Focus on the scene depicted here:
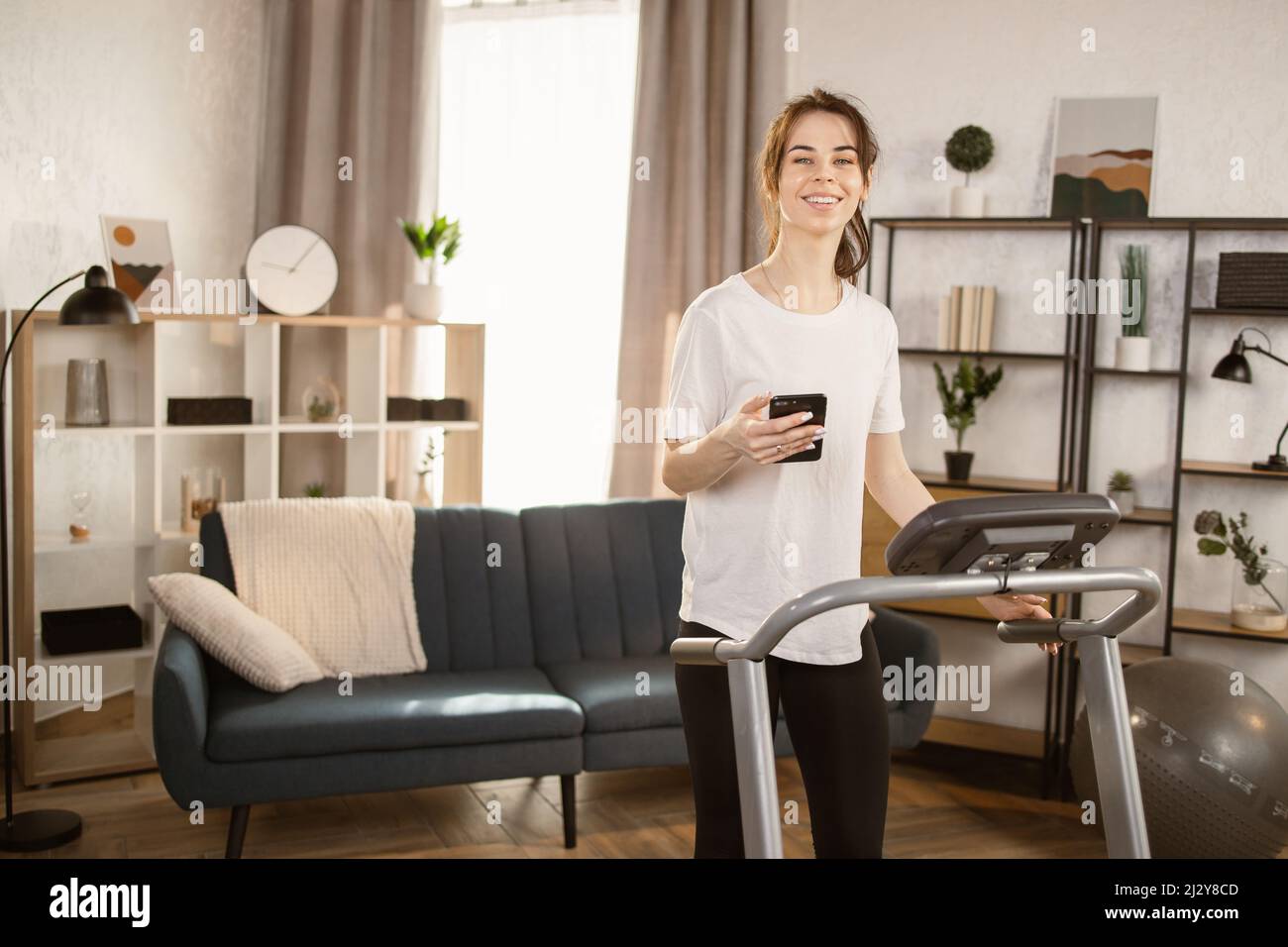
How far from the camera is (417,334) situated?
4586 mm

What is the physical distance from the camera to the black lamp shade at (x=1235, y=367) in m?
3.50

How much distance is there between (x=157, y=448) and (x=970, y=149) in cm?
260

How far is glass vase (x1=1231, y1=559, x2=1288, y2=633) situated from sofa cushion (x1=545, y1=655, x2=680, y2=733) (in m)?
1.62

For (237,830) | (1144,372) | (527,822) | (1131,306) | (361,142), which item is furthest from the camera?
(361,142)

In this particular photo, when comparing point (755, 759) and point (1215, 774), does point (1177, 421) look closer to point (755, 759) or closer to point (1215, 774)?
point (1215, 774)

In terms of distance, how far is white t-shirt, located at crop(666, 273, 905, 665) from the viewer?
1.71 metres

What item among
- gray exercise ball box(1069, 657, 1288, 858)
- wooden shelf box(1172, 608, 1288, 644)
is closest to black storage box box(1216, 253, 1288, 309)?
wooden shelf box(1172, 608, 1288, 644)

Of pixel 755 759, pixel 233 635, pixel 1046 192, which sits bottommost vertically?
pixel 233 635

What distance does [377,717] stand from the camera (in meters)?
2.98

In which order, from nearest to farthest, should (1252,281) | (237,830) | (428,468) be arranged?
(237,830), (1252,281), (428,468)

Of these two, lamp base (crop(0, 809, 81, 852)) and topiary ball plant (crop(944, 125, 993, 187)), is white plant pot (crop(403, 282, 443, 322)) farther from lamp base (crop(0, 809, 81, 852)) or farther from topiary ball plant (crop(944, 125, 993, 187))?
lamp base (crop(0, 809, 81, 852))

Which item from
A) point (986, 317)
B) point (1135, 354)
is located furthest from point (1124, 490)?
point (986, 317)

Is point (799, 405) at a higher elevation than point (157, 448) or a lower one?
higher

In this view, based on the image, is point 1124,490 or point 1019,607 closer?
point 1019,607
